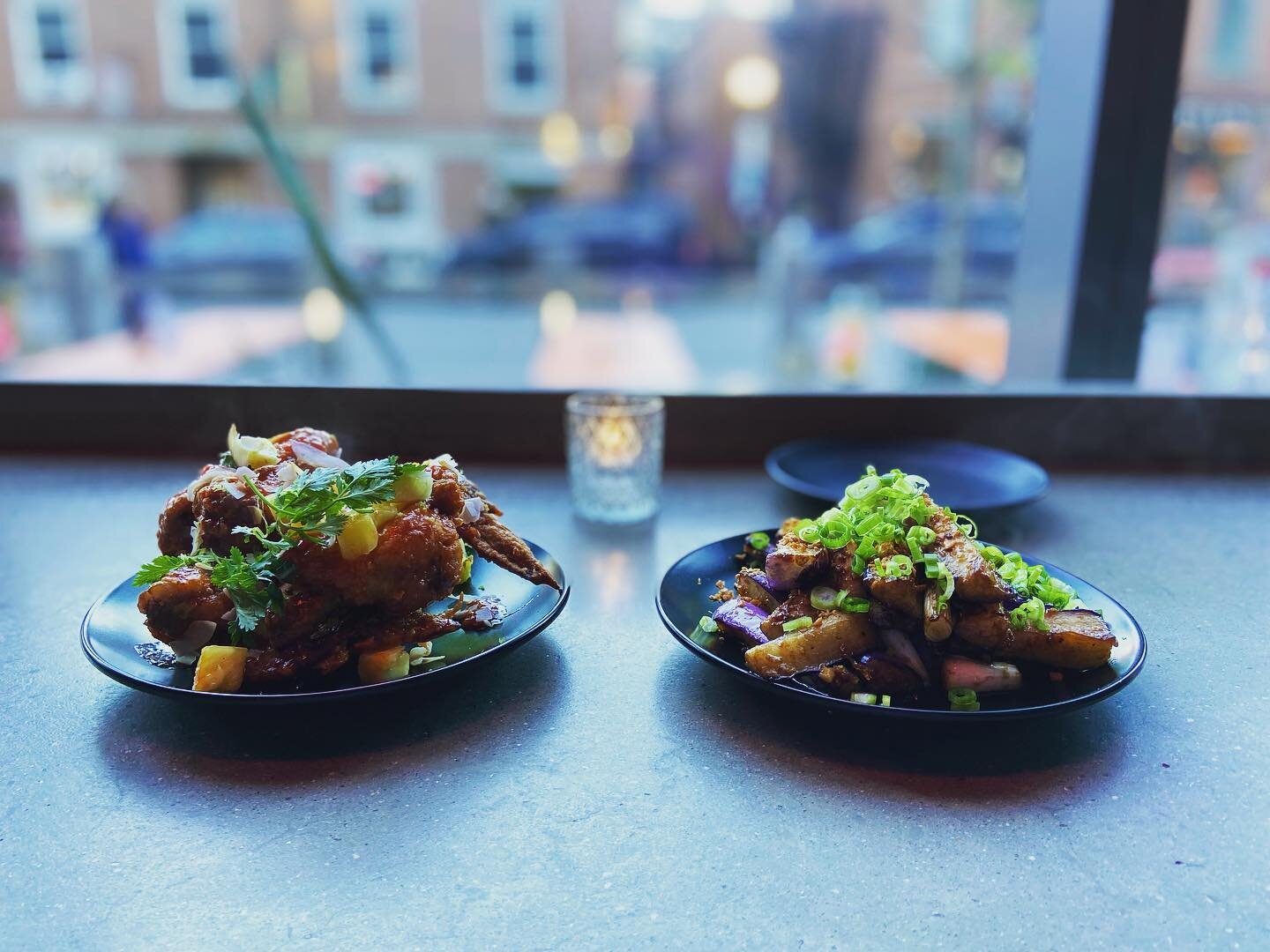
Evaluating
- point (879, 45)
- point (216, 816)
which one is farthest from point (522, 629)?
point (879, 45)

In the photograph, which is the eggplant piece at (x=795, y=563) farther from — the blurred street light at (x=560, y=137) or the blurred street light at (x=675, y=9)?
the blurred street light at (x=560, y=137)

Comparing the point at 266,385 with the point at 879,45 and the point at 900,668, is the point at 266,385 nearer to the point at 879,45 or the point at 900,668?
the point at 900,668

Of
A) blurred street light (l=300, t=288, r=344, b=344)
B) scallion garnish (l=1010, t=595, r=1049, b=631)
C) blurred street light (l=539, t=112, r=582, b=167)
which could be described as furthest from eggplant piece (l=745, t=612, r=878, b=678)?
blurred street light (l=539, t=112, r=582, b=167)

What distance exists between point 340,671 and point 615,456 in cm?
62

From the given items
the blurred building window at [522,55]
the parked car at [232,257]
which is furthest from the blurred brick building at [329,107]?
the parked car at [232,257]

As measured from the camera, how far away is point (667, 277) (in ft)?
44.7

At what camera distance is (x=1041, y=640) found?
2.86 feet

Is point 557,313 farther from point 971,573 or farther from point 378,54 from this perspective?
point 971,573

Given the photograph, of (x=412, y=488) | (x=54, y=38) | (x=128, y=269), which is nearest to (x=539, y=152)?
(x=54, y=38)

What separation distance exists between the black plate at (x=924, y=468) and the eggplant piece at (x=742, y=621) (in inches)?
17.2

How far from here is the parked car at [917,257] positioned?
34.3 ft

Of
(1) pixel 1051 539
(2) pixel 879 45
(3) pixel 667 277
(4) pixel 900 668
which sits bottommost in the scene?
(3) pixel 667 277

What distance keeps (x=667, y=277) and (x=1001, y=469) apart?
12388mm

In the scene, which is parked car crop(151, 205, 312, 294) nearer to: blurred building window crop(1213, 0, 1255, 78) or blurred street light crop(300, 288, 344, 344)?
blurred street light crop(300, 288, 344, 344)
